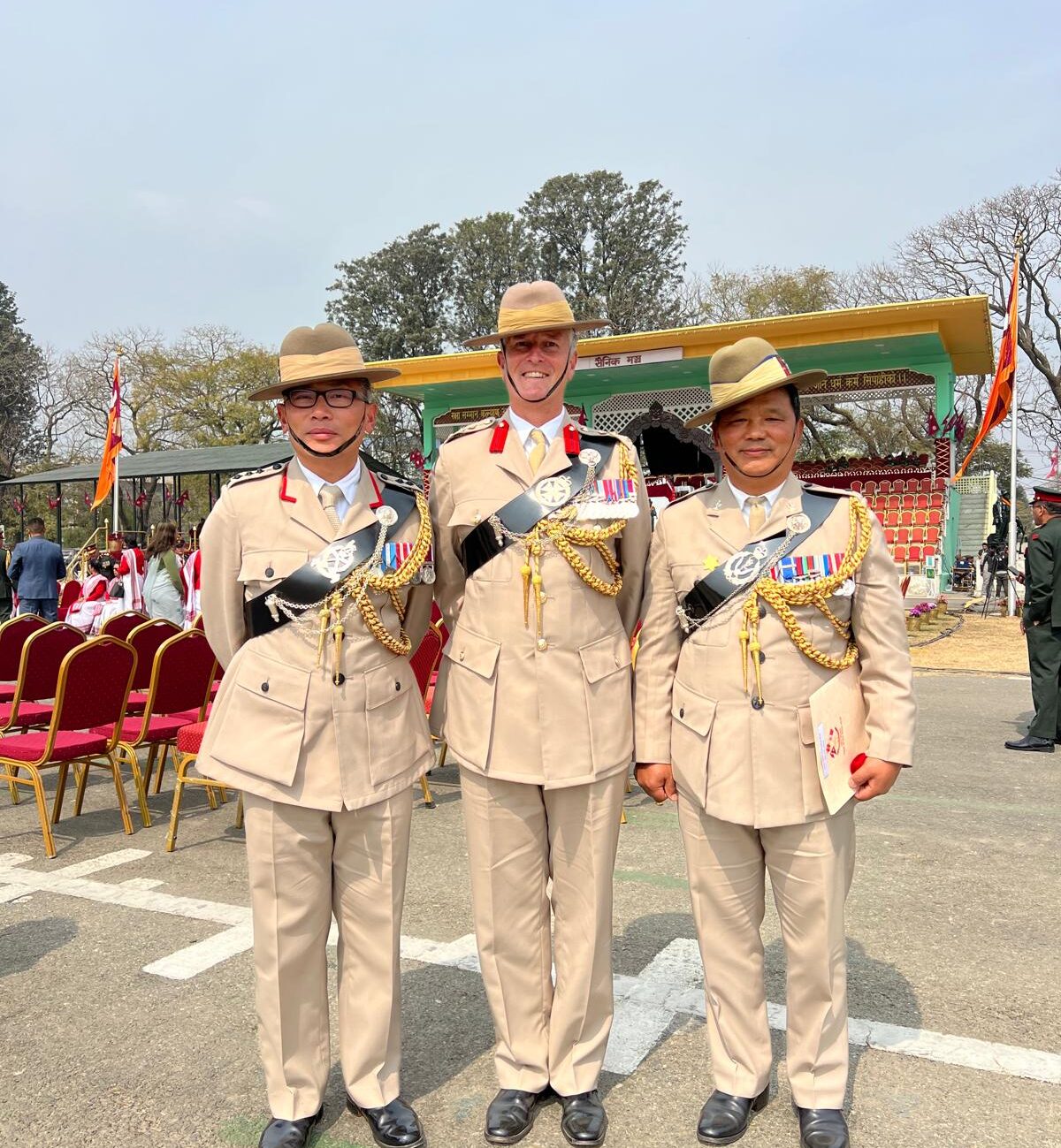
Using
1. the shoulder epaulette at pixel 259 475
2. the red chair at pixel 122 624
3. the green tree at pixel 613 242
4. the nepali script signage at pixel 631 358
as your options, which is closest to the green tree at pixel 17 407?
the green tree at pixel 613 242

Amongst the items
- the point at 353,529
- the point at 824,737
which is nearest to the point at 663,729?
the point at 824,737

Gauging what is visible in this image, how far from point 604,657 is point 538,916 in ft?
2.18

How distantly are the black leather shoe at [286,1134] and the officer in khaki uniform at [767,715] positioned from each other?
904 mm

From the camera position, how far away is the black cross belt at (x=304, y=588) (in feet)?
7.50

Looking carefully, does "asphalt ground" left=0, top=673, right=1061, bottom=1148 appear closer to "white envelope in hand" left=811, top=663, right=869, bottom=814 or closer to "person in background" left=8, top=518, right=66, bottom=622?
"white envelope in hand" left=811, top=663, right=869, bottom=814

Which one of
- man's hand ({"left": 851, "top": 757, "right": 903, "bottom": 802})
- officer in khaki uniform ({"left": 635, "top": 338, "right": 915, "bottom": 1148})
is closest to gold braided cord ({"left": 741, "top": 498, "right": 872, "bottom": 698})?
officer in khaki uniform ({"left": 635, "top": 338, "right": 915, "bottom": 1148})

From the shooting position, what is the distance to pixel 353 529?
92.6 inches

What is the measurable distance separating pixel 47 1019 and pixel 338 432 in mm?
1929

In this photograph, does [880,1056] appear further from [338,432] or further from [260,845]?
[338,432]

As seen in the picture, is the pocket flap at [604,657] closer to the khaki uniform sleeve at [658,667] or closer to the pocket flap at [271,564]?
the khaki uniform sleeve at [658,667]

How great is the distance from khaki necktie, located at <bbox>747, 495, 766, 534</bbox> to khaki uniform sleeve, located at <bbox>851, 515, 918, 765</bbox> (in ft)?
0.84

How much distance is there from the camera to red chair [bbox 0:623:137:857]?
171 inches

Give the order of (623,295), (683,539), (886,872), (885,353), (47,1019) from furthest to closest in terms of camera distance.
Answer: (623,295), (885,353), (886,872), (47,1019), (683,539)

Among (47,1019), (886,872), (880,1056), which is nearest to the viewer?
(880,1056)
